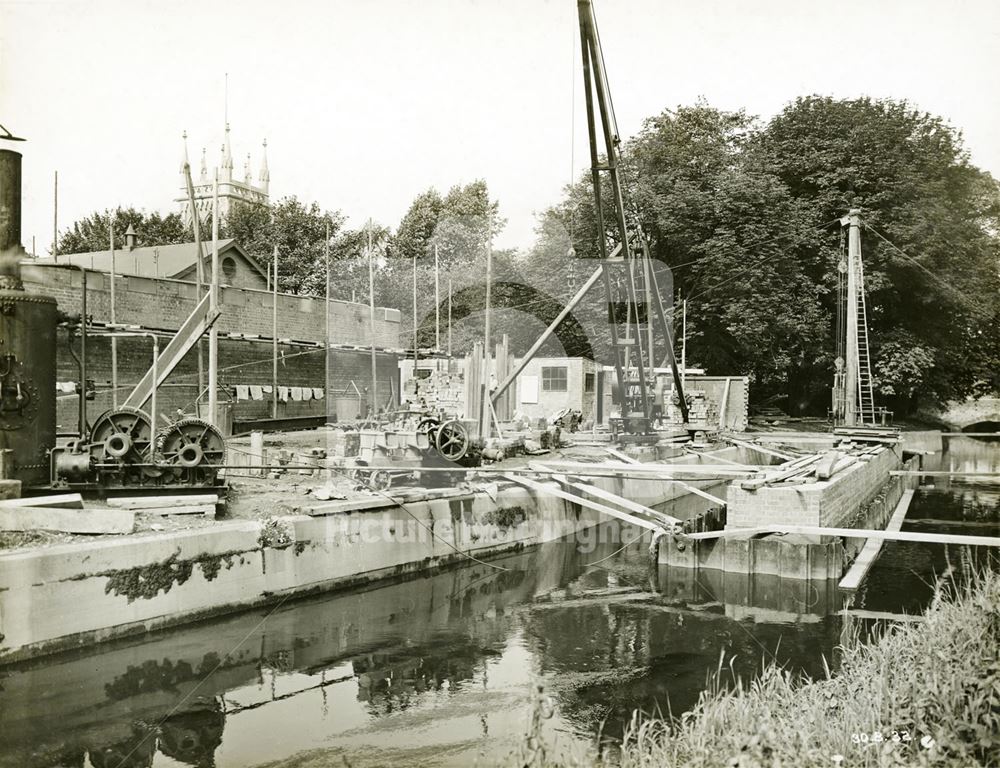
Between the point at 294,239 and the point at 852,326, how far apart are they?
28393mm

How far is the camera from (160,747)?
23.2ft

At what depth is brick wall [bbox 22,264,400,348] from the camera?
868 inches

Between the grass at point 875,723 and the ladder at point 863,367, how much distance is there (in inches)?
662

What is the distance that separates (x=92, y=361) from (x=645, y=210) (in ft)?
68.9

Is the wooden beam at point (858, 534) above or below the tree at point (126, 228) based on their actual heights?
below

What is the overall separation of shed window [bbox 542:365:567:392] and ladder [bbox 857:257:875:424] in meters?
8.93

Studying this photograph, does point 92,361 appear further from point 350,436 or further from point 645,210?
point 645,210

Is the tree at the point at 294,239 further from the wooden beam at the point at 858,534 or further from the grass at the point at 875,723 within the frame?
the grass at the point at 875,723

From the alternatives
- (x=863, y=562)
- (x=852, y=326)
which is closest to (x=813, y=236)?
(x=852, y=326)

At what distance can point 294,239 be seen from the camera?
4203 cm

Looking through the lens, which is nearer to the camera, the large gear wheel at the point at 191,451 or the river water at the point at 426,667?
the river water at the point at 426,667

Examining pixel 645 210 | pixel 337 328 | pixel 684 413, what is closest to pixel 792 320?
pixel 645 210

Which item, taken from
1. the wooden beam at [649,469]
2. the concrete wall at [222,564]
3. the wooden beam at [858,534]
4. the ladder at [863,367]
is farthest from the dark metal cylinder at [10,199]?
the ladder at [863,367]

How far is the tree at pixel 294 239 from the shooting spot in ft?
135
